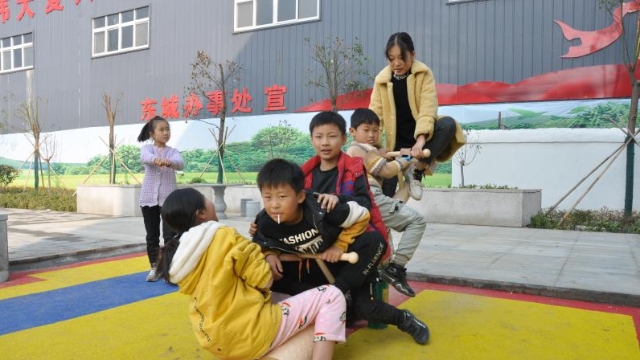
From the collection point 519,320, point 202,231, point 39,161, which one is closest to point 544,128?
point 519,320

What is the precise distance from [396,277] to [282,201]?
1.00m

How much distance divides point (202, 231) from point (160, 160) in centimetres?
249

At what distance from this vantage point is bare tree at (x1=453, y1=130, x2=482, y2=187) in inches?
392

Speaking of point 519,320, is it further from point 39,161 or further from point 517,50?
point 39,161

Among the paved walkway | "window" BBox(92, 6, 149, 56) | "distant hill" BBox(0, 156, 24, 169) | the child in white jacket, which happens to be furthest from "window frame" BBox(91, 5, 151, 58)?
the child in white jacket

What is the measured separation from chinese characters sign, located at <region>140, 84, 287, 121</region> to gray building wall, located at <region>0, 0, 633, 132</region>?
155 millimetres

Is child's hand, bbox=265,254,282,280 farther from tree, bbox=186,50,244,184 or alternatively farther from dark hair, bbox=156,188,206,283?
tree, bbox=186,50,244,184

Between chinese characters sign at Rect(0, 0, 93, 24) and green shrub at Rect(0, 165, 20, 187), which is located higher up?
chinese characters sign at Rect(0, 0, 93, 24)

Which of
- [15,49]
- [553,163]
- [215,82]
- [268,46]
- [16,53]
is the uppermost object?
[15,49]

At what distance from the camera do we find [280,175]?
231cm

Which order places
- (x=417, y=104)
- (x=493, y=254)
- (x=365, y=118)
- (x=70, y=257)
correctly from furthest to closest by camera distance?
1. (x=493, y=254)
2. (x=70, y=257)
3. (x=417, y=104)
4. (x=365, y=118)

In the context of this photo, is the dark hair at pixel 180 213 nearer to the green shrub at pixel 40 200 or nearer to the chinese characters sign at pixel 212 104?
the chinese characters sign at pixel 212 104

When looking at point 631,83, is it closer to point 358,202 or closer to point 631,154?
point 631,154

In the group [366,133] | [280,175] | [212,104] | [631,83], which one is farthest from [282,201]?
[212,104]
